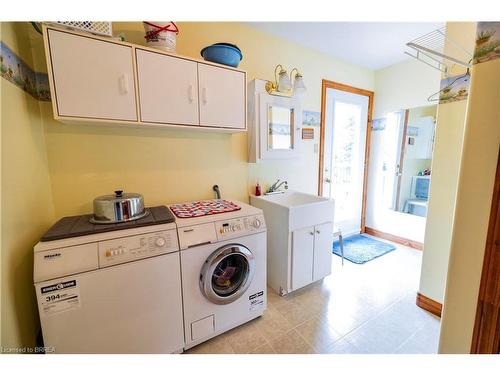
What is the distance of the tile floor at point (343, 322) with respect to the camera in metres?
1.46

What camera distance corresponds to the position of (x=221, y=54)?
1.61 m

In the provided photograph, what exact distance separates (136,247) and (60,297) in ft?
1.26

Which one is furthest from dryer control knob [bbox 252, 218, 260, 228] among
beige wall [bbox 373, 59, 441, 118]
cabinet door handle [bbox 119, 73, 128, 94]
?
beige wall [bbox 373, 59, 441, 118]

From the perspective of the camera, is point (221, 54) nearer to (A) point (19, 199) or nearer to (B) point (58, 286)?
(A) point (19, 199)

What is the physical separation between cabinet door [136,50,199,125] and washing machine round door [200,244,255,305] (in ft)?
3.22

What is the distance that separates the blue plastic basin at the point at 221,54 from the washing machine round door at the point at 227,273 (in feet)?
4.57

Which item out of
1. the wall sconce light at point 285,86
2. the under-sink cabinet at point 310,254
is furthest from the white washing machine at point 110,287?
the wall sconce light at point 285,86

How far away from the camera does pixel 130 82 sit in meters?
1.32

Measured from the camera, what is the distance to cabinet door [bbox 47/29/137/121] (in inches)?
A: 45.2

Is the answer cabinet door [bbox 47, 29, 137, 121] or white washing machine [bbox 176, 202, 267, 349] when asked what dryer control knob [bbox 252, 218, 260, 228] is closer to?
Answer: white washing machine [bbox 176, 202, 267, 349]

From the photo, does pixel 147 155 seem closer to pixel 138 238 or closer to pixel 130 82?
pixel 130 82

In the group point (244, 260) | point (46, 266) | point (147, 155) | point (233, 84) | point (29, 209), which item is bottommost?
point (244, 260)
